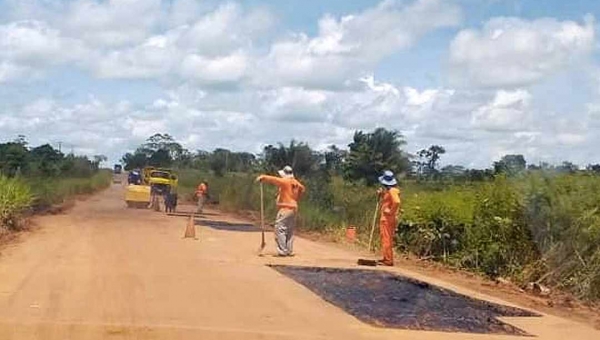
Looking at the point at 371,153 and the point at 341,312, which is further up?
the point at 371,153

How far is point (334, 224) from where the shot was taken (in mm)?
30516

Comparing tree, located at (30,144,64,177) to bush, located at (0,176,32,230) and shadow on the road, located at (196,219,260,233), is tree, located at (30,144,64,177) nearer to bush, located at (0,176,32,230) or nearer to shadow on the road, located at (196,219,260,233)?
shadow on the road, located at (196,219,260,233)

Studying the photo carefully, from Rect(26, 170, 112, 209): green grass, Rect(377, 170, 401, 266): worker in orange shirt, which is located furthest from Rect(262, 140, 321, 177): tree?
Rect(377, 170, 401, 266): worker in orange shirt

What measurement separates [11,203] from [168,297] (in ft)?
48.2

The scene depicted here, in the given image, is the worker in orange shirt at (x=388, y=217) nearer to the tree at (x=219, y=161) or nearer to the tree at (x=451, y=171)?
the tree at (x=451, y=171)

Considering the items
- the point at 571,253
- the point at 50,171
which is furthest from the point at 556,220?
the point at 50,171

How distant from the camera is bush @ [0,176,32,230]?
25.9 m

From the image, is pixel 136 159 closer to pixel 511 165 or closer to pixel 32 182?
pixel 32 182

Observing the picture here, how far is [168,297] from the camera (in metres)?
13.2

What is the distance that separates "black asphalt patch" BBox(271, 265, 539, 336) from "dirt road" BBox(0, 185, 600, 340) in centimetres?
38

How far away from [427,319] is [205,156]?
83.0 meters

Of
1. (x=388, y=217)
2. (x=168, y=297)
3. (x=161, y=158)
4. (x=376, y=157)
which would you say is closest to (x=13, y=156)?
(x=376, y=157)

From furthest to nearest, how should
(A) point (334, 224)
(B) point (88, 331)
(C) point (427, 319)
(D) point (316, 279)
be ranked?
1. (A) point (334, 224)
2. (D) point (316, 279)
3. (C) point (427, 319)
4. (B) point (88, 331)

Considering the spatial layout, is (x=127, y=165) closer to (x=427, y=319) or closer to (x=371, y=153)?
(x=371, y=153)
